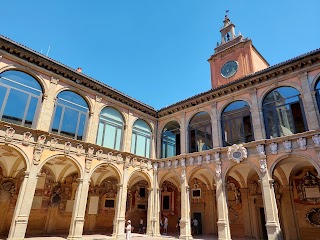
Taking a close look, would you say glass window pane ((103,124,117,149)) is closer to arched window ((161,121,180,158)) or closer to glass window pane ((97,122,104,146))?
glass window pane ((97,122,104,146))

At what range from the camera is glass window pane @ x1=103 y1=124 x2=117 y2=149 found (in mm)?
15336

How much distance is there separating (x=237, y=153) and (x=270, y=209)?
336 cm

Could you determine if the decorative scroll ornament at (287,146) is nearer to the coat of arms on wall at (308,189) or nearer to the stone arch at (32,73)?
the coat of arms on wall at (308,189)

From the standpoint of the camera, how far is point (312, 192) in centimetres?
1352

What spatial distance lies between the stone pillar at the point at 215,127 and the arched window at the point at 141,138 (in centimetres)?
530

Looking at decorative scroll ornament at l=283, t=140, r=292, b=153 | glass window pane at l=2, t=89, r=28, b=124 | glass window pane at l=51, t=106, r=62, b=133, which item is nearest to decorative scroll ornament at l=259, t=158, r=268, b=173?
decorative scroll ornament at l=283, t=140, r=292, b=153

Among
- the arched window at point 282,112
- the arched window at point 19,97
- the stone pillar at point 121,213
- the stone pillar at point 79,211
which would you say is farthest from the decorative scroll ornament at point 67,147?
the arched window at point 282,112

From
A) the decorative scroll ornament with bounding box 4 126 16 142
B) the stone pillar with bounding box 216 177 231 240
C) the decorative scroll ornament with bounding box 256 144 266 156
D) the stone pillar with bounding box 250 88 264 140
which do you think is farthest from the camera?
the stone pillar with bounding box 250 88 264 140

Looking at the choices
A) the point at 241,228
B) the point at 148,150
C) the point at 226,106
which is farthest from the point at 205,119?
the point at 241,228

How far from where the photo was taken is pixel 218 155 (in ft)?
46.9

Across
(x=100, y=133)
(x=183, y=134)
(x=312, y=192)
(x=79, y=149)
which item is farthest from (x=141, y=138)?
(x=312, y=192)

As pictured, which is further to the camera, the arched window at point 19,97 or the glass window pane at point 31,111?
the glass window pane at point 31,111

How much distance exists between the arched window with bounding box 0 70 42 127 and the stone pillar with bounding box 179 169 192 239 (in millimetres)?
9862

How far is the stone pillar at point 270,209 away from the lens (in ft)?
36.6
